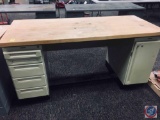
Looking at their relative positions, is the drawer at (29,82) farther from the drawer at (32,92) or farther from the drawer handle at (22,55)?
the drawer handle at (22,55)

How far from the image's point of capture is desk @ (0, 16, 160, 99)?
4.06 ft

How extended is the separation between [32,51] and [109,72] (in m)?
1.23

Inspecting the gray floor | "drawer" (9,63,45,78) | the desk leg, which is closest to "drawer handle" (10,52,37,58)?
"drawer" (9,63,45,78)

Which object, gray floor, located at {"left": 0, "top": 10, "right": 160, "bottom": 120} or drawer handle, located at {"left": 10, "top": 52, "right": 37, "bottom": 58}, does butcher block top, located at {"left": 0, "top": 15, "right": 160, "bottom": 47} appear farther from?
gray floor, located at {"left": 0, "top": 10, "right": 160, "bottom": 120}

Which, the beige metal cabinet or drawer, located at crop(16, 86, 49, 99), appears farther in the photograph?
drawer, located at crop(16, 86, 49, 99)

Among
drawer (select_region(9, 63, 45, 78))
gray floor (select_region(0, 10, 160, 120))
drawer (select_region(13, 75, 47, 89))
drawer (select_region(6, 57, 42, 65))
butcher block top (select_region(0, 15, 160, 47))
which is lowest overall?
gray floor (select_region(0, 10, 160, 120))

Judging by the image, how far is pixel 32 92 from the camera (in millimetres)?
1514

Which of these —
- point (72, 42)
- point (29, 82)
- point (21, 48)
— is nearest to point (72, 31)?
point (72, 42)

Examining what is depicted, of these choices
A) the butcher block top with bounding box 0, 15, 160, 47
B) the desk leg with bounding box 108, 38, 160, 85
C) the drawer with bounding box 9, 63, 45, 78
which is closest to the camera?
the butcher block top with bounding box 0, 15, 160, 47

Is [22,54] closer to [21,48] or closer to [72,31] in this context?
[21,48]

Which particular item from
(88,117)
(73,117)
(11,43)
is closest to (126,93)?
(88,117)

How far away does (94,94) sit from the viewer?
1.77 m

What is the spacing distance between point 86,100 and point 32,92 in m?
0.61

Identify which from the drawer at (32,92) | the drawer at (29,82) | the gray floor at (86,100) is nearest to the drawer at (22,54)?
the drawer at (29,82)
